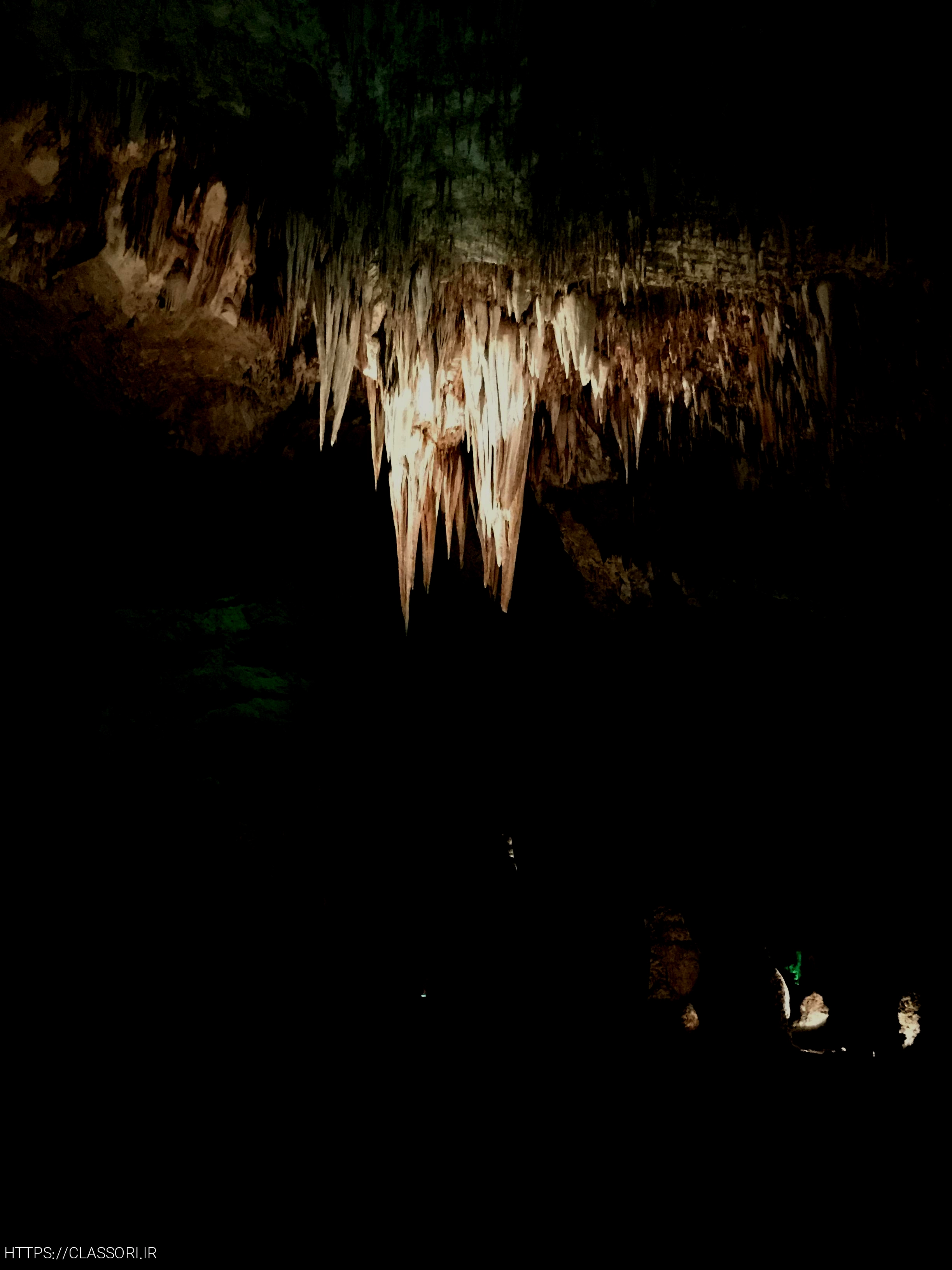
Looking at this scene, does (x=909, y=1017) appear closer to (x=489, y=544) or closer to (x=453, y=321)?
(x=489, y=544)

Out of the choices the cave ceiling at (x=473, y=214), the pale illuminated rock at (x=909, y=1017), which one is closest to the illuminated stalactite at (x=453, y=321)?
the cave ceiling at (x=473, y=214)

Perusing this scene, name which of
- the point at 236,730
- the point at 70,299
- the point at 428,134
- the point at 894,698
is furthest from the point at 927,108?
the point at 236,730

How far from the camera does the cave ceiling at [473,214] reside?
245 centimetres

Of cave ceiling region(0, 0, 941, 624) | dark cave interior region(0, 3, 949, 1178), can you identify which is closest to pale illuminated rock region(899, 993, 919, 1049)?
dark cave interior region(0, 3, 949, 1178)

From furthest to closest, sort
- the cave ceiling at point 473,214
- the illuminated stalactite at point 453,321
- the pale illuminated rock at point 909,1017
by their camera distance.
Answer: the pale illuminated rock at point 909,1017 < the illuminated stalactite at point 453,321 < the cave ceiling at point 473,214

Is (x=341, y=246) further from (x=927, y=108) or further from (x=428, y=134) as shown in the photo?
(x=927, y=108)

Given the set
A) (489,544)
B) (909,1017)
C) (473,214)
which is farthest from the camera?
(909,1017)

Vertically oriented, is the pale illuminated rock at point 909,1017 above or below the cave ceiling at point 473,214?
below

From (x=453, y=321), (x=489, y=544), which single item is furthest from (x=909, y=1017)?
(x=453, y=321)

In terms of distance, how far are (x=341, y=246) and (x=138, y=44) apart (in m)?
0.97

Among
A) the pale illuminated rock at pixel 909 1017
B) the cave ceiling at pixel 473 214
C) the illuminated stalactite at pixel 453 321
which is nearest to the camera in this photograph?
the cave ceiling at pixel 473 214

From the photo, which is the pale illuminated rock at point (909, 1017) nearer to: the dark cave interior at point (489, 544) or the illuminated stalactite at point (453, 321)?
the dark cave interior at point (489, 544)

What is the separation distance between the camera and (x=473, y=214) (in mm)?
3043

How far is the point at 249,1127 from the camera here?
322 centimetres
